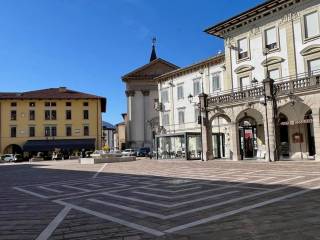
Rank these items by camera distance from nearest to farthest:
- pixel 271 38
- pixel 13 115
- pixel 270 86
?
pixel 270 86
pixel 271 38
pixel 13 115

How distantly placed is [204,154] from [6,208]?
74.5 feet

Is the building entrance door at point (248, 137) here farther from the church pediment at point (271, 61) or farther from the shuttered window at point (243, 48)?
the shuttered window at point (243, 48)

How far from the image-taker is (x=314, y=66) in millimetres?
25156

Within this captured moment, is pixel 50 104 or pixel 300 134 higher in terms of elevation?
pixel 50 104

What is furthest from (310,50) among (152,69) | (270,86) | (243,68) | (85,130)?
(85,130)

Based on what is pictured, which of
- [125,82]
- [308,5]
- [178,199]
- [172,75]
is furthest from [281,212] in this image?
[125,82]

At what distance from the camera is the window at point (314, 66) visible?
2487 centimetres

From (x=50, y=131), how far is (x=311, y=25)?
5244 cm

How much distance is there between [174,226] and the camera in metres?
6.82

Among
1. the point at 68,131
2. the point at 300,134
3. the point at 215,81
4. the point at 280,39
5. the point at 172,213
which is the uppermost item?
the point at 280,39

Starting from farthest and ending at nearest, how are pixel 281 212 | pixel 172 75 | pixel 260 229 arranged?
pixel 172 75
pixel 281 212
pixel 260 229

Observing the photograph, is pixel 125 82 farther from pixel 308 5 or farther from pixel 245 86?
pixel 308 5

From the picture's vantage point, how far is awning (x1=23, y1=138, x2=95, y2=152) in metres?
62.4

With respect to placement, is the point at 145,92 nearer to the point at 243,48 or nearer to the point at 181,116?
the point at 181,116
